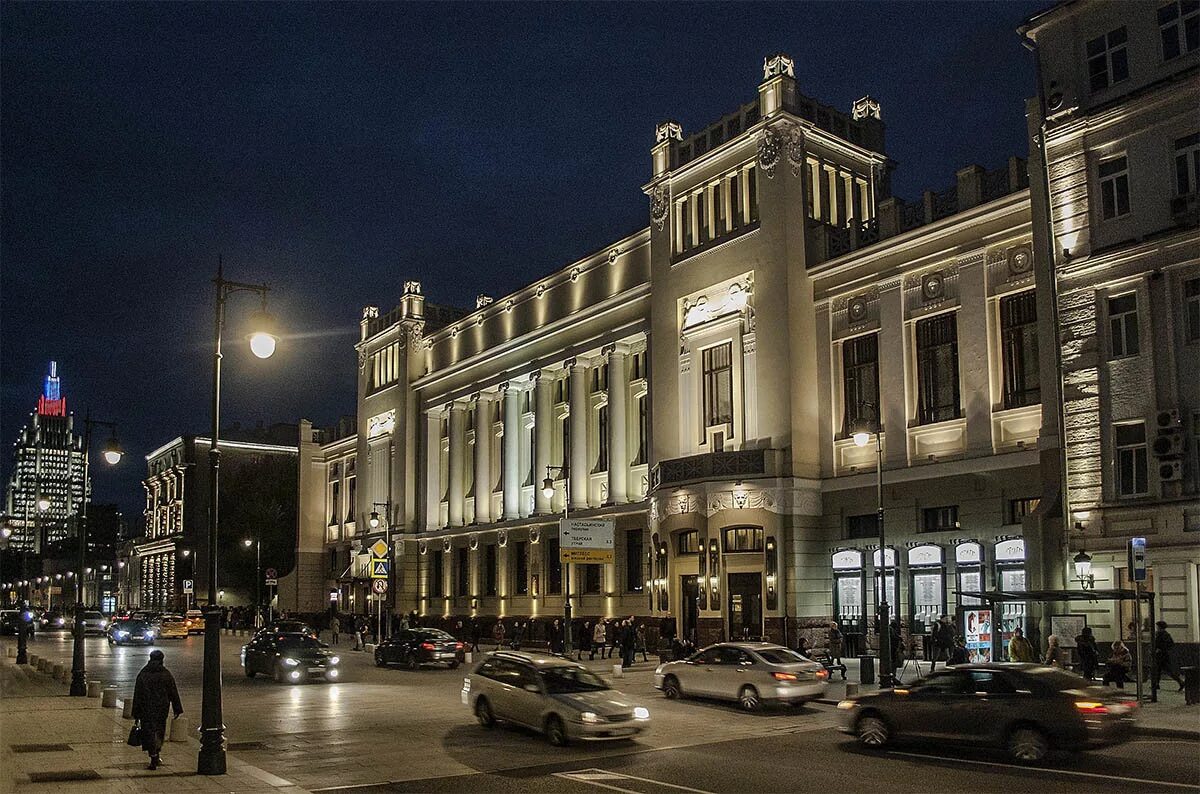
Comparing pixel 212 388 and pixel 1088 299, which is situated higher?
pixel 1088 299

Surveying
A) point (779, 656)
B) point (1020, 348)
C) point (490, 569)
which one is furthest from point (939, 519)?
point (490, 569)

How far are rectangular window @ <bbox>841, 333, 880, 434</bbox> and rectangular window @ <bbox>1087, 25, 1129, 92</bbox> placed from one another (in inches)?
455

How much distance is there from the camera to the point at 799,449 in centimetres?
4097

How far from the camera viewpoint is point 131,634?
63.0m

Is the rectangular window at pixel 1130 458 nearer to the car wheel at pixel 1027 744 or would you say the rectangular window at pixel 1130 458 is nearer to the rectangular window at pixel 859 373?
the rectangular window at pixel 859 373

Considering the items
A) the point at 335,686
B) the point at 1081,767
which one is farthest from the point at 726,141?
the point at 1081,767

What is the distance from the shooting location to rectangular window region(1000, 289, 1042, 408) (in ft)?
115

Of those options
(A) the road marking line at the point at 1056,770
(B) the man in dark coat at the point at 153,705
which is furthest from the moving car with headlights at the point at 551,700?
(B) the man in dark coat at the point at 153,705

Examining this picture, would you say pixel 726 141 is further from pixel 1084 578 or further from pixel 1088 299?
pixel 1084 578

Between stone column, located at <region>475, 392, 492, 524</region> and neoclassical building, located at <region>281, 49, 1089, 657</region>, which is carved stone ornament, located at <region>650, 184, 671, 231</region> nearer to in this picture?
neoclassical building, located at <region>281, 49, 1089, 657</region>

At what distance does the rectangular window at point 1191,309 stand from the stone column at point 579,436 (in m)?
30.6

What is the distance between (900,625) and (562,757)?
2118 centimetres

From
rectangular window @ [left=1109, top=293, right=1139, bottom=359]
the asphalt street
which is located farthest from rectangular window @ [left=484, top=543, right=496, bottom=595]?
rectangular window @ [left=1109, top=293, right=1139, bottom=359]

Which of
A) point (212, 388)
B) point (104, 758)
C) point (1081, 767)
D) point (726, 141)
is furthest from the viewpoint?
point (726, 141)
